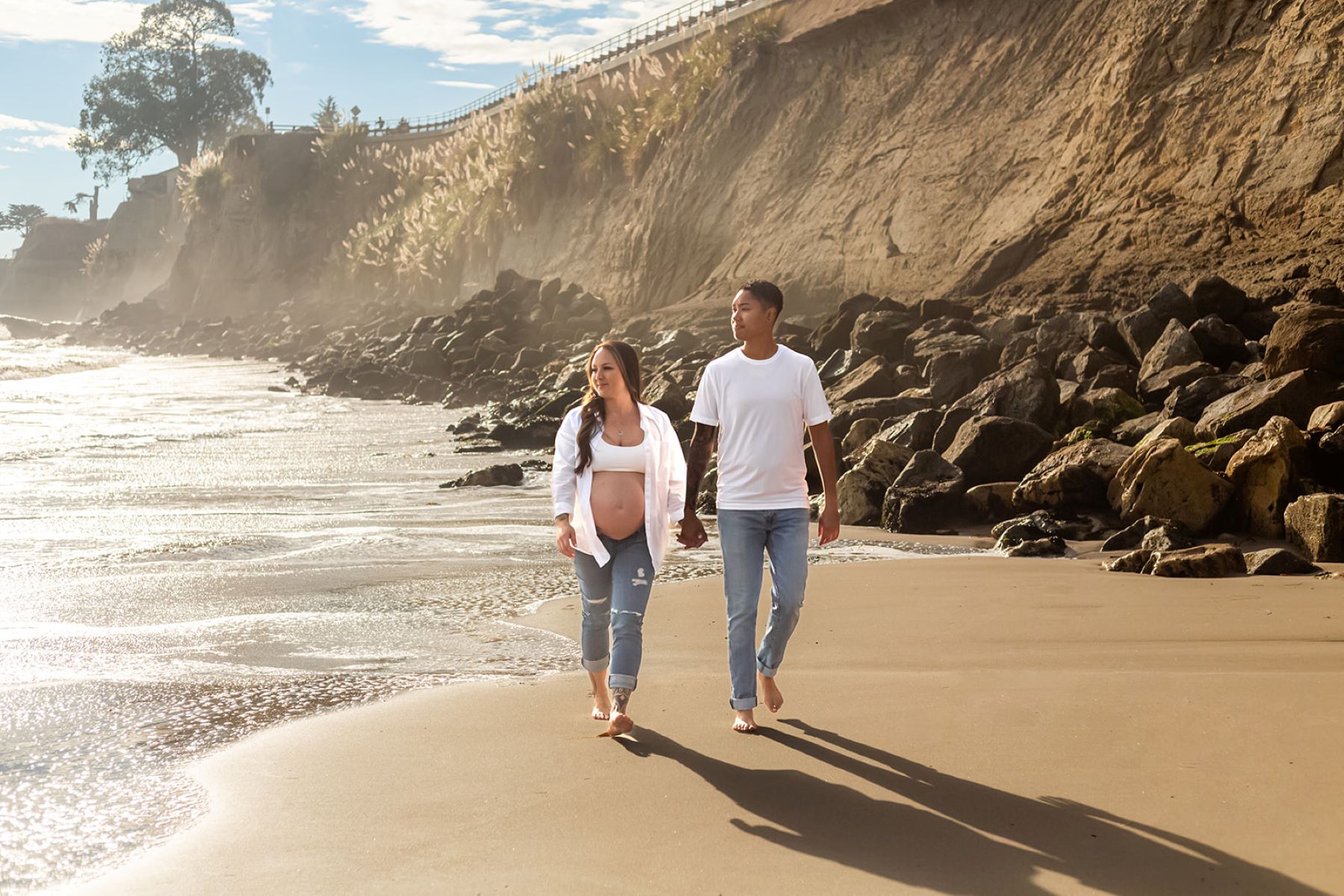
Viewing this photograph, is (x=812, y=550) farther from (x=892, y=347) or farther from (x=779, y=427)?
(x=892, y=347)

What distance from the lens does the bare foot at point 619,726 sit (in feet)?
14.6

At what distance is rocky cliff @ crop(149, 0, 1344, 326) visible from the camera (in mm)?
18328

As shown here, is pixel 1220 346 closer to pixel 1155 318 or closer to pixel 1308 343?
pixel 1155 318

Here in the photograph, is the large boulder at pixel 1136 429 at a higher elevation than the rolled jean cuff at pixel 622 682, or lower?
higher

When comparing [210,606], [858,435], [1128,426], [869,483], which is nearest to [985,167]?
[858,435]

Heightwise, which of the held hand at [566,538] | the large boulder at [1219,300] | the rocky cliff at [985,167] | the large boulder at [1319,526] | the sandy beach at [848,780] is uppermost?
the rocky cliff at [985,167]

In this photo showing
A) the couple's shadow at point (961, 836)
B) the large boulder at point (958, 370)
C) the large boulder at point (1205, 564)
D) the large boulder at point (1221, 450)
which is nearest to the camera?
the couple's shadow at point (961, 836)

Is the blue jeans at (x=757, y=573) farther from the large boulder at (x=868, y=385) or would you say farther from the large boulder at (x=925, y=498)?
the large boulder at (x=868, y=385)

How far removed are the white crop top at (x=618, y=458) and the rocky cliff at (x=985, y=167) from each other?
13.7m

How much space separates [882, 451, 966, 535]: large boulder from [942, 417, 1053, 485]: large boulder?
42 centimetres

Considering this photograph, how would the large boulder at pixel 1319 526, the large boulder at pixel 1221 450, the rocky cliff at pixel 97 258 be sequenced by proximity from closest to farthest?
1. the large boulder at pixel 1319 526
2. the large boulder at pixel 1221 450
3. the rocky cliff at pixel 97 258

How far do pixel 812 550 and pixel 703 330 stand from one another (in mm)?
16712

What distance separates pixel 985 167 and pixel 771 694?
21571mm

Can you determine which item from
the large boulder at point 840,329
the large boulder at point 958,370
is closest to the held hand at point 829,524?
the large boulder at point 958,370
